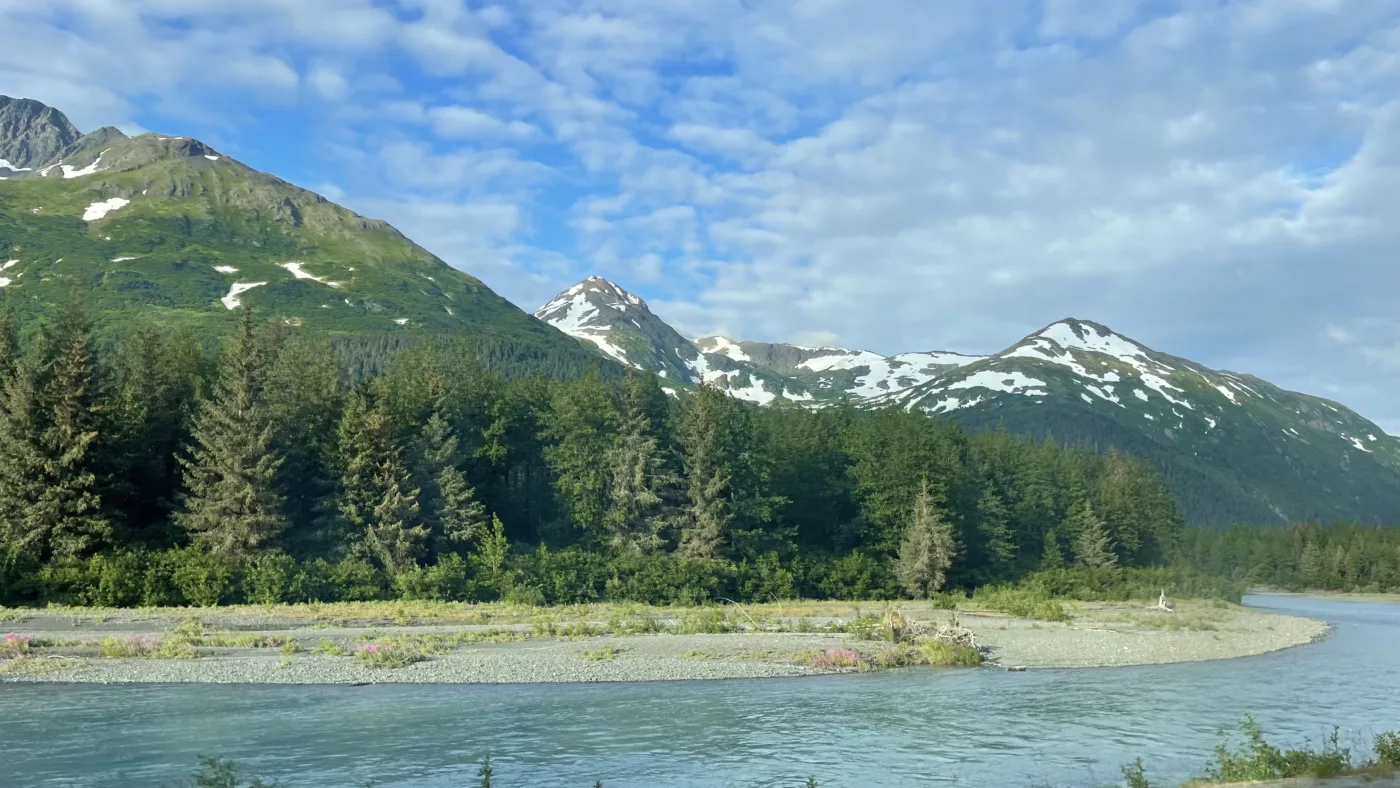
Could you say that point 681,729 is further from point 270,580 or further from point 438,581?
point 270,580

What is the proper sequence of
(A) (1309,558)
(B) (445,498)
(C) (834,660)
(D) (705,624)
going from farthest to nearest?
(A) (1309,558)
(B) (445,498)
(D) (705,624)
(C) (834,660)

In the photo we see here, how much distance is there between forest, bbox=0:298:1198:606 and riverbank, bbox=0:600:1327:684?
4.99 meters

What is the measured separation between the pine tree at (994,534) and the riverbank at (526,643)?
2755cm

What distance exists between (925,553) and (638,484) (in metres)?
25.4

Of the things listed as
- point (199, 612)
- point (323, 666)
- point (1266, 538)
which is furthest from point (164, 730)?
point (1266, 538)

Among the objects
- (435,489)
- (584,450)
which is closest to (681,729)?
(435,489)

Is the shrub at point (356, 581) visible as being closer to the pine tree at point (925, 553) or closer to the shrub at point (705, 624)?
the shrub at point (705, 624)

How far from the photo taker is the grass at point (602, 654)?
41.6 metres

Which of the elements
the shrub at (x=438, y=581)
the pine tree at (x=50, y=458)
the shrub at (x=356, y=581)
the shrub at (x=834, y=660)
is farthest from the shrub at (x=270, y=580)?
the shrub at (x=834, y=660)

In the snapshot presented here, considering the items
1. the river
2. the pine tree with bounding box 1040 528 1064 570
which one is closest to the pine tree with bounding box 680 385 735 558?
the river

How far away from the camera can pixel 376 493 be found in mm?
67375

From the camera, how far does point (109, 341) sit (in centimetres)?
17062

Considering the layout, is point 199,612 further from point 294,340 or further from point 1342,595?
point 1342,595

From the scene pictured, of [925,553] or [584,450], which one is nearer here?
[925,553]
